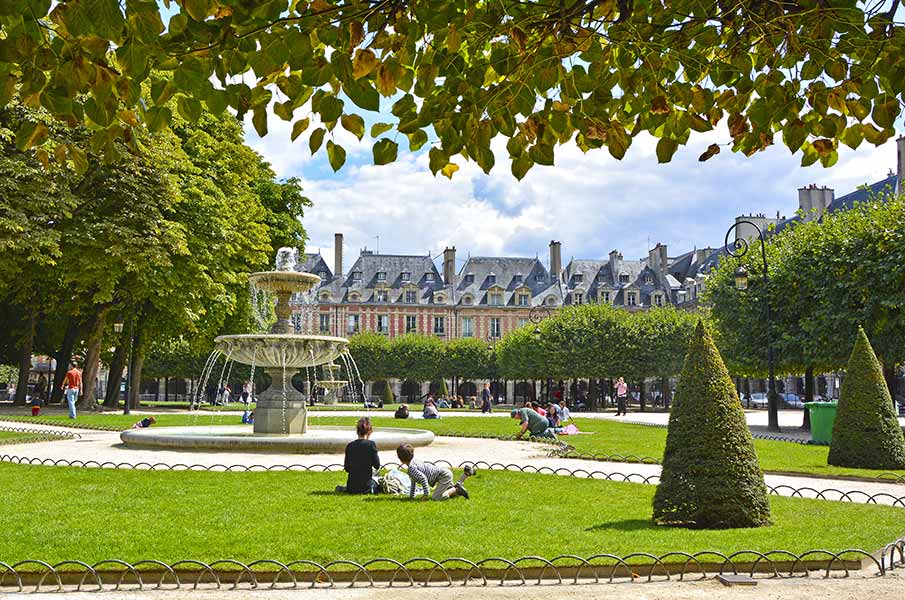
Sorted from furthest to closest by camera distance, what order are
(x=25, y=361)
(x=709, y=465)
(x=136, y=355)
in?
(x=136, y=355), (x=25, y=361), (x=709, y=465)

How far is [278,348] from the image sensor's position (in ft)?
59.6

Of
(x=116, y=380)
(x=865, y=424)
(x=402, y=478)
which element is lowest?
(x=402, y=478)

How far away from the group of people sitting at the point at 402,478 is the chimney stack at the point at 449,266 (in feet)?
249

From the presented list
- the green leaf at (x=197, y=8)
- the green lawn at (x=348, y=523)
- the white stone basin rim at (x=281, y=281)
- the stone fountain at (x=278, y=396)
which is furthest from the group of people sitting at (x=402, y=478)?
the white stone basin rim at (x=281, y=281)

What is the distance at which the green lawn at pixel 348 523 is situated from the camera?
754 centimetres

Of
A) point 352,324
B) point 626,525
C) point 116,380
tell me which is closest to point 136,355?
point 116,380

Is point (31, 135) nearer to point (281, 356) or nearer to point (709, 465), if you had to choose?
point (709, 465)

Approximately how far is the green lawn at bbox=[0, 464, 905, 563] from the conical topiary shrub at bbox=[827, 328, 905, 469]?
4.88 m

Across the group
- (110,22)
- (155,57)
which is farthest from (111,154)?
(110,22)

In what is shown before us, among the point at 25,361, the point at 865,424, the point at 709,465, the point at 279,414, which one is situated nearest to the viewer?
the point at 709,465

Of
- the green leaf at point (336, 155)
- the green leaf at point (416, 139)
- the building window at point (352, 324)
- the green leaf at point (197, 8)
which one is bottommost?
the green leaf at point (336, 155)

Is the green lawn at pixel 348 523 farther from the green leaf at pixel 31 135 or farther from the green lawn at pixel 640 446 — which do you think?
the green lawn at pixel 640 446

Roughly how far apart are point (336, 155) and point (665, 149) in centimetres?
184

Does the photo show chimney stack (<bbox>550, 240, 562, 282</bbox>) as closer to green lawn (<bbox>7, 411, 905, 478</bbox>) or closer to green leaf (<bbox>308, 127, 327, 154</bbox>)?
green lawn (<bbox>7, 411, 905, 478</bbox>)
